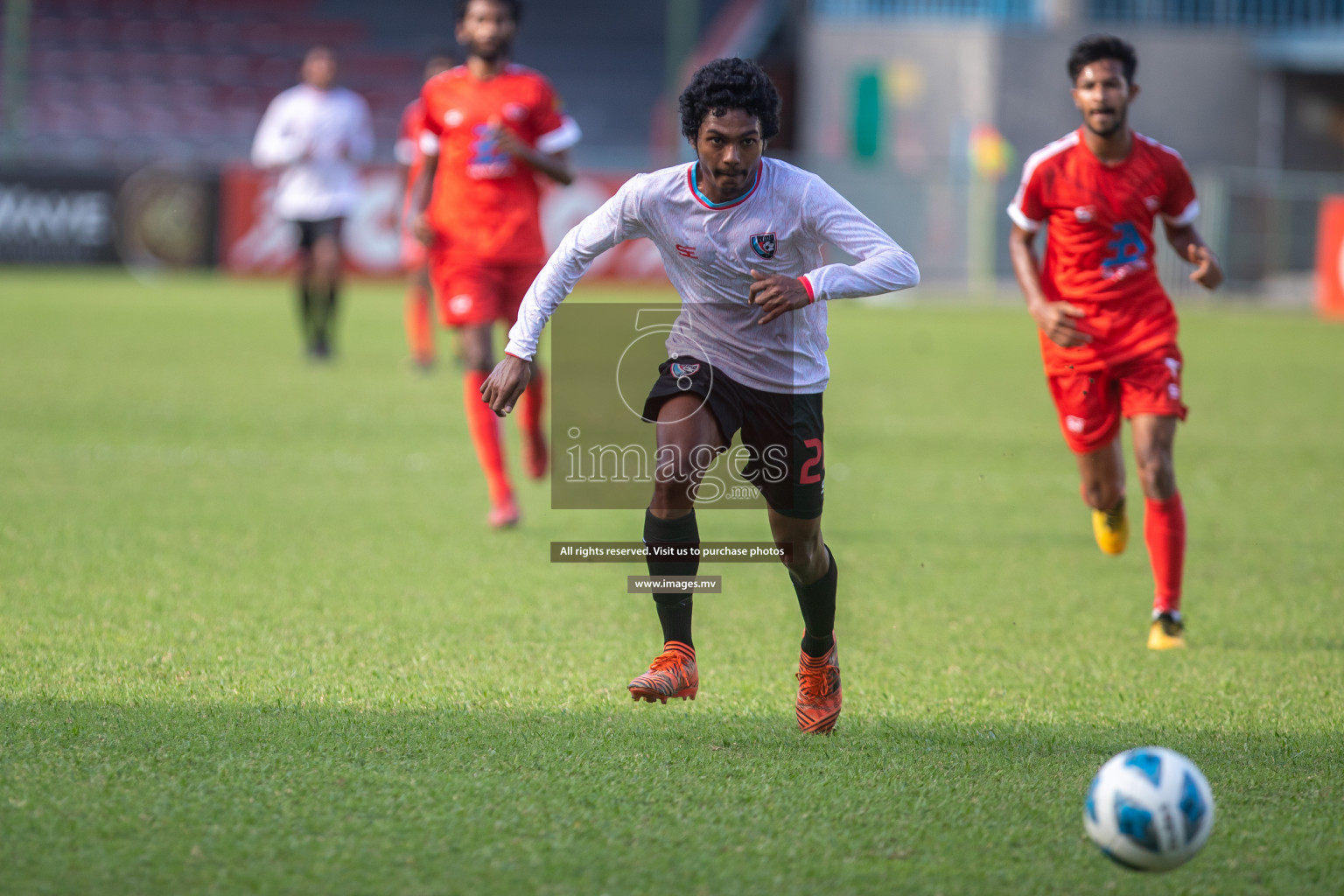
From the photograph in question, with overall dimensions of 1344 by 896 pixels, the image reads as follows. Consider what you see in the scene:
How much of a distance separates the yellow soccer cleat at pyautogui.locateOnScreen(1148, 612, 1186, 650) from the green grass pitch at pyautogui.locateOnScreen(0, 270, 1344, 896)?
10 centimetres

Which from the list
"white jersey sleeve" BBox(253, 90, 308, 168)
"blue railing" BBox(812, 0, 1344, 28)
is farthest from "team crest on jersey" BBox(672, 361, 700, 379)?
"blue railing" BBox(812, 0, 1344, 28)

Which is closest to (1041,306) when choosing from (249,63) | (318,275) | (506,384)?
(506,384)

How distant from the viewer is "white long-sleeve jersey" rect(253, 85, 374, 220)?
1291 centimetres

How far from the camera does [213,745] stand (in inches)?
143

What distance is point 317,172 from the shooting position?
42.3 ft

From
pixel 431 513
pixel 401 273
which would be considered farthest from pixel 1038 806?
pixel 401 273

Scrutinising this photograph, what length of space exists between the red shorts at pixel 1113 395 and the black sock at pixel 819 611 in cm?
177

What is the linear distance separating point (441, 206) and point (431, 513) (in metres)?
1.54

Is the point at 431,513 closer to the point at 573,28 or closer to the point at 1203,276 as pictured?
the point at 1203,276

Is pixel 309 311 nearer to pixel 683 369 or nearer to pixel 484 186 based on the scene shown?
pixel 484 186

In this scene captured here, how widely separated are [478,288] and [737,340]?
3528 mm

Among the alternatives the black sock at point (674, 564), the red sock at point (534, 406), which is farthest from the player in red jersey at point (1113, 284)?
the red sock at point (534, 406)

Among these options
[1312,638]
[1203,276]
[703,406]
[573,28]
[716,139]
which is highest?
[573,28]

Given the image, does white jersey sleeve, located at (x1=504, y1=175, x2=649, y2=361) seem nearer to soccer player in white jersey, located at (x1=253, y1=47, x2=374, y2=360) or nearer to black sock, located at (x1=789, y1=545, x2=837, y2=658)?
black sock, located at (x1=789, y1=545, x2=837, y2=658)
